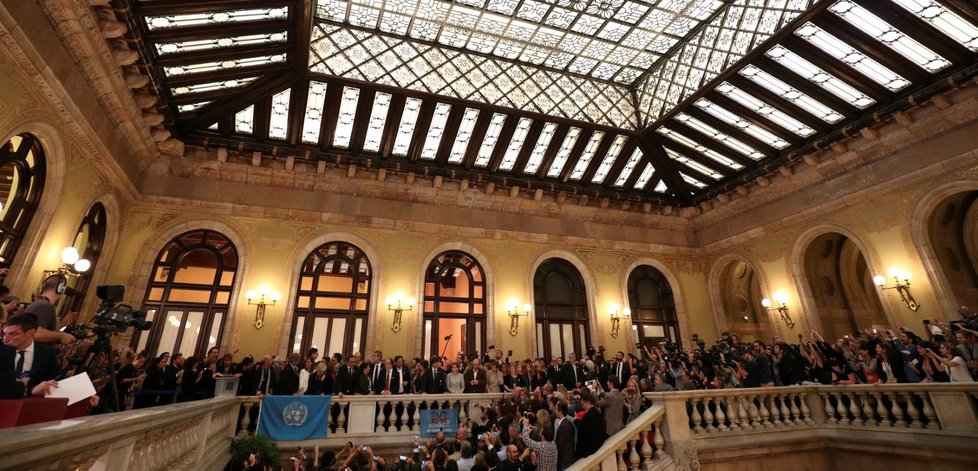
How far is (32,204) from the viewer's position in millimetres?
8016

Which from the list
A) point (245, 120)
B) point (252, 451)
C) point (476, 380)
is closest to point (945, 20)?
point (476, 380)

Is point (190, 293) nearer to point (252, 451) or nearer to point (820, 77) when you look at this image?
point (252, 451)

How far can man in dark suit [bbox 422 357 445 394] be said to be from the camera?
31.3 feet

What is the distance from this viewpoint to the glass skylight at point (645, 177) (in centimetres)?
1669

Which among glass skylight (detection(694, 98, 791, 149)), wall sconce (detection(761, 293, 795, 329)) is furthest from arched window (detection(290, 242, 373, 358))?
wall sconce (detection(761, 293, 795, 329))

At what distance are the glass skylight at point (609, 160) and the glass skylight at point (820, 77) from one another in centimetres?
506

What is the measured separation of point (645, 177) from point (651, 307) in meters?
4.90

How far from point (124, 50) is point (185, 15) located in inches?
51.5

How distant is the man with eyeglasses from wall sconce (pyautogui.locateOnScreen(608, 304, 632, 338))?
46.0ft

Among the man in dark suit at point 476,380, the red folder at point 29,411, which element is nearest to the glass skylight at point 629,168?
the man in dark suit at point 476,380

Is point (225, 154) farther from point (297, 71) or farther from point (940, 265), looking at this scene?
point (940, 265)

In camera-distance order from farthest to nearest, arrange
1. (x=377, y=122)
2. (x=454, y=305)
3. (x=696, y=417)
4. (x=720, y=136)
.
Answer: (x=720, y=136) < (x=454, y=305) < (x=377, y=122) < (x=696, y=417)

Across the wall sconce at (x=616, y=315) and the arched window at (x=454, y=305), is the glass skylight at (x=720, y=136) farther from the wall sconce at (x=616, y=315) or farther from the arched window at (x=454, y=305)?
the arched window at (x=454, y=305)

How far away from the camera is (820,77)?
11.5 m
